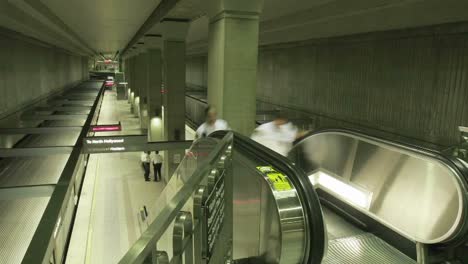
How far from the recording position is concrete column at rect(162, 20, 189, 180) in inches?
570

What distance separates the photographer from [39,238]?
11.9 feet

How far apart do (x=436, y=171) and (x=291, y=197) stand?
2.05 m

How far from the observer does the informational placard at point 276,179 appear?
309cm

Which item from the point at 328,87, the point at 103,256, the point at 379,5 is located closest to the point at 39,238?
the point at 103,256

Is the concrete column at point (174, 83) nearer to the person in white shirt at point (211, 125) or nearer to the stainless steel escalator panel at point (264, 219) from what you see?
the person in white shirt at point (211, 125)

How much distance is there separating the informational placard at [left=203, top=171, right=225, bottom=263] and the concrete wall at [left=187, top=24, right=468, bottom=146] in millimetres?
7937

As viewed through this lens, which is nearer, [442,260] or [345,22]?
[442,260]

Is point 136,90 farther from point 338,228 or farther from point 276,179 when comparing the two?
point 276,179

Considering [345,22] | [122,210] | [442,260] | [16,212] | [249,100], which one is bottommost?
[122,210]

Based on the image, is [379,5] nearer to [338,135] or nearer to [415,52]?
[415,52]

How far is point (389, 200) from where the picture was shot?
15.0ft

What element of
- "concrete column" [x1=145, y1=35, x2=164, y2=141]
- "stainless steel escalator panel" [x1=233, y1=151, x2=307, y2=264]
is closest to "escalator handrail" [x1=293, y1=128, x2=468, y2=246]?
"stainless steel escalator panel" [x1=233, y1=151, x2=307, y2=264]

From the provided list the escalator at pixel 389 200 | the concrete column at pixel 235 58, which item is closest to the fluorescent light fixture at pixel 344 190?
the escalator at pixel 389 200

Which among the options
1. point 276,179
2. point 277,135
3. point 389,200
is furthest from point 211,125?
point 276,179
